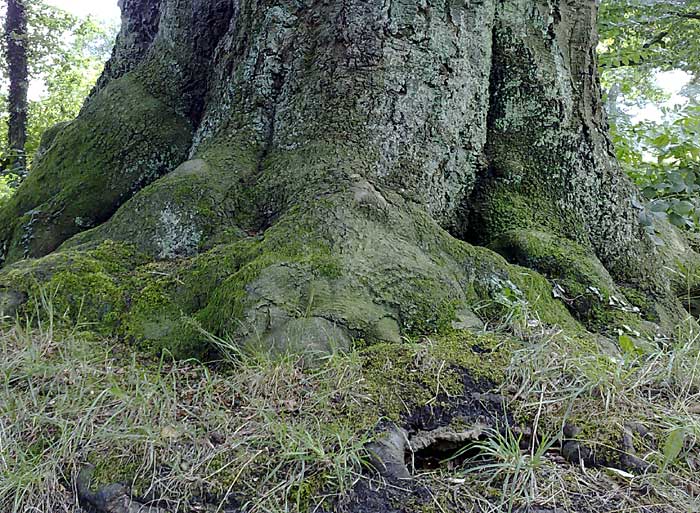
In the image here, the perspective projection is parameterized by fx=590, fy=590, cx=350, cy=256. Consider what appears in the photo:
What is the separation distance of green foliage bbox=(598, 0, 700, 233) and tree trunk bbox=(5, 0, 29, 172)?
12.2m

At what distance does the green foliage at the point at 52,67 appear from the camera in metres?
14.2

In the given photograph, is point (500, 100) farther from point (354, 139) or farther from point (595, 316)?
point (595, 316)

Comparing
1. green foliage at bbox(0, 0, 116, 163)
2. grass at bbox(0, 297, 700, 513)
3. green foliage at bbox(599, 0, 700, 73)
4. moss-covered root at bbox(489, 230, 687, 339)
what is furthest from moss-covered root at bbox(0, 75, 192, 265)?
green foliage at bbox(0, 0, 116, 163)

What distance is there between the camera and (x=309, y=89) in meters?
3.17

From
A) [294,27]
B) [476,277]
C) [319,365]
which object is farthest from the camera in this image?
[294,27]

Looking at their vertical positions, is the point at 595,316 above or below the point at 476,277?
below

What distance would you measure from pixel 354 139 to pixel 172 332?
1.30 metres

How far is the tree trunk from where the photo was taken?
13375 mm

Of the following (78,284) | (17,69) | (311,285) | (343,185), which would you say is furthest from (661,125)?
(17,69)

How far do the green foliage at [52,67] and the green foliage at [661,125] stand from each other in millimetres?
9477

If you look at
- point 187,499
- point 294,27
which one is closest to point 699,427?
point 187,499

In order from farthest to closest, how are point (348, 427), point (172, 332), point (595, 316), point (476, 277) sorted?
point (595, 316) < point (476, 277) < point (172, 332) < point (348, 427)

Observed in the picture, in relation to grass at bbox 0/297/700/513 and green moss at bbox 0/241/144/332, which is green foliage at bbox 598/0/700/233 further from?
green moss at bbox 0/241/144/332

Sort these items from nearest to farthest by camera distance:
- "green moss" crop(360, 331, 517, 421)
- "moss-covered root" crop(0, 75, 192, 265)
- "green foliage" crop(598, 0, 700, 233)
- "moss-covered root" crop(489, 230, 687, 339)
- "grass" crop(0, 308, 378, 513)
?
"grass" crop(0, 308, 378, 513), "green moss" crop(360, 331, 517, 421), "moss-covered root" crop(489, 230, 687, 339), "moss-covered root" crop(0, 75, 192, 265), "green foliage" crop(598, 0, 700, 233)
